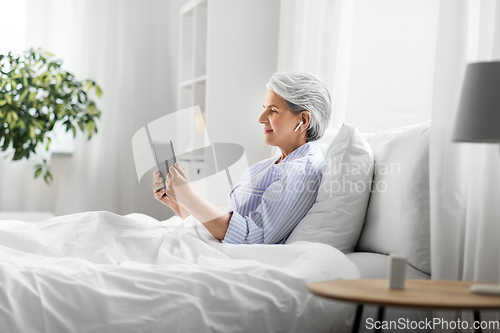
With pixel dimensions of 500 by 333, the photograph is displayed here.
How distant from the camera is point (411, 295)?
0.83m

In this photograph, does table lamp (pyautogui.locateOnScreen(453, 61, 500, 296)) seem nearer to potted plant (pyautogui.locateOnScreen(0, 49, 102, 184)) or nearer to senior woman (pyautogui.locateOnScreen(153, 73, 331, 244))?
senior woman (pyautogui.locateOnScreen(153, 73, 331, 244))

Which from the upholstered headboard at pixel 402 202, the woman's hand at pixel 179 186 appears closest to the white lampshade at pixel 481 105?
the upholstered headboard at pixel 402 202

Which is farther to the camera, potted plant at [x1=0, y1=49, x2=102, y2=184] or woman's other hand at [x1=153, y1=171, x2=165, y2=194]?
potted plant at [x1=0, y1=49, x2=102, y2=184]

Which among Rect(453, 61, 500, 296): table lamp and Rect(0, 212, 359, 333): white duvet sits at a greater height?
Rect(453, 61, 500, 296): table lamp

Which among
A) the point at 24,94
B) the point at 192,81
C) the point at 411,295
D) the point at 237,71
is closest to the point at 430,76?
the point at 237,71

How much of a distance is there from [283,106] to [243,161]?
4.24 feet

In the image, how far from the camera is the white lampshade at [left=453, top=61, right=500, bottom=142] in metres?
0.92

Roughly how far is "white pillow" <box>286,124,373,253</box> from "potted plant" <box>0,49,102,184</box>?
2182 millimetres

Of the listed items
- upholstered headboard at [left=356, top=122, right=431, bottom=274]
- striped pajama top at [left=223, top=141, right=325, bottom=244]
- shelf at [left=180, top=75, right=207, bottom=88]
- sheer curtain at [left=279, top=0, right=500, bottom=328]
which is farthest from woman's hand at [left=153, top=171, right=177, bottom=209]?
shelf at [left=180, top=75, right=207, bottom=88]

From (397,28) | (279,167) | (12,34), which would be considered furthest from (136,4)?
(279,167)

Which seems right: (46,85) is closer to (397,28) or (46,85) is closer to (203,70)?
(203,70)

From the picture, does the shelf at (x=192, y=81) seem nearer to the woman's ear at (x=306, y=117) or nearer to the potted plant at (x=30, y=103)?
the potted plant at (x=30, y=103)

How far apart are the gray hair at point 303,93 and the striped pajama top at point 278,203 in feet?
0.52

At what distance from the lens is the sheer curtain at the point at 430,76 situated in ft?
3.98
